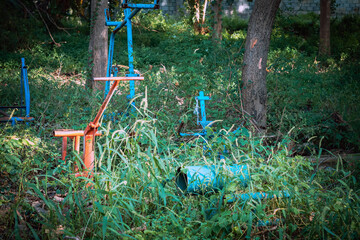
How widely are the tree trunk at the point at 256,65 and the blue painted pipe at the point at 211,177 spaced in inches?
94.1

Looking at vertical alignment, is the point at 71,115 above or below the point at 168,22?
below

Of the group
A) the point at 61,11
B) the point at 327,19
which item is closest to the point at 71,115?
the point at 61,11

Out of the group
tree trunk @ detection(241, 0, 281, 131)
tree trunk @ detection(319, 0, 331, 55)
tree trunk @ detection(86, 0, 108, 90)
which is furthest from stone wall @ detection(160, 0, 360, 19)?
tree trunk @ detection(241, 0, 281, 131)

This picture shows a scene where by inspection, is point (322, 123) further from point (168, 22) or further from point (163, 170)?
point (168, 22)

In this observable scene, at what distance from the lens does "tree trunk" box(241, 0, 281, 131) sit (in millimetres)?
5207

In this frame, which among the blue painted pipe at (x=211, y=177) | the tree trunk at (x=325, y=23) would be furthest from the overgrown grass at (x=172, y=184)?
the tree trunk at (x=325, y=23)

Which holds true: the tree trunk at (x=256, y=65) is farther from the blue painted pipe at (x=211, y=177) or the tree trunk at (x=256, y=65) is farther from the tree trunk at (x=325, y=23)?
the tree trunk at (x=325, y=23)

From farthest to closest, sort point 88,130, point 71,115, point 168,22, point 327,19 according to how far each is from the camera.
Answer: point 168,22 → point 327,19 → point 71,115 → point 88,130

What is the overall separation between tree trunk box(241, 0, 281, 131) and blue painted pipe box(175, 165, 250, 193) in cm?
239

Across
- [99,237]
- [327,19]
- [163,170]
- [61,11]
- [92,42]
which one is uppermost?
[327,19]

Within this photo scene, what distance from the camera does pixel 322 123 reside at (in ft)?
17.0

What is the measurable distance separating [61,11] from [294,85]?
5.14m

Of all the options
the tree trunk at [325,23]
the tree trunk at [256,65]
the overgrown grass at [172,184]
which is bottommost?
the overgrown grass at [172,184]

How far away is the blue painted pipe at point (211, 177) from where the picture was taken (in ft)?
9.23
